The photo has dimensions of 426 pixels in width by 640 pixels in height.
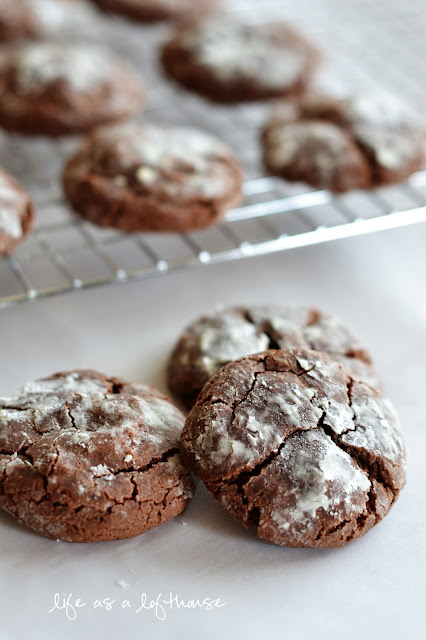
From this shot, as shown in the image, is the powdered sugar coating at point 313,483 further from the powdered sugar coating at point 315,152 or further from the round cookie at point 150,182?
the powdered sugar coating at point 315,152

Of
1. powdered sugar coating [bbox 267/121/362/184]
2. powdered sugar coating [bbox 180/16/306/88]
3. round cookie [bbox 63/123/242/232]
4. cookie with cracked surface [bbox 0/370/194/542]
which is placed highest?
powdered sugar coating [bbox 180/16/306/88]

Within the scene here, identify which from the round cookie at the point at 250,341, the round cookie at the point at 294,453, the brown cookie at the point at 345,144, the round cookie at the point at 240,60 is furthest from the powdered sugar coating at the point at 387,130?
the round cookie at the point at 294,453

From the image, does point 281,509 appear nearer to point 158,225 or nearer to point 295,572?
point 295,572

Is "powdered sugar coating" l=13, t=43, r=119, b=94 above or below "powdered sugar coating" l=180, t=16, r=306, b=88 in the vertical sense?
below

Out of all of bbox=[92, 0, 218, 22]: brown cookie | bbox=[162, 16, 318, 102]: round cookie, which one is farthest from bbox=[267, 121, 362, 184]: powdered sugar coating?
bbox=[92, 0, 218, 22]: brown cookie

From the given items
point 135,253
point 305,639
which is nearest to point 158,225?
point 135,253

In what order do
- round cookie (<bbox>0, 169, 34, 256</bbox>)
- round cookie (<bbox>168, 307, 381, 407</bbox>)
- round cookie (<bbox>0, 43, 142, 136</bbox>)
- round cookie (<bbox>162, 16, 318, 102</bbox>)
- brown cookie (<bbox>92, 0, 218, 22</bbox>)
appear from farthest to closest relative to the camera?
brown cookie (<bbox>92, 0, 218, 22</bbox>) → round cookie (<bbox>162, 16, 318, 102</bbox>) → round cookie (<bbox>0, 43, 142, 136</bbox>) → round cookie (<bbox>0, 169, 34, 256</bbox>) → round cookie (<bbox>168, 307, 381, 407</bbox>)

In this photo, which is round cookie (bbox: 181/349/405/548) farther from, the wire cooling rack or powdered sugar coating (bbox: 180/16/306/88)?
powdered sugar coating (bbox: 180/16/306/88)
